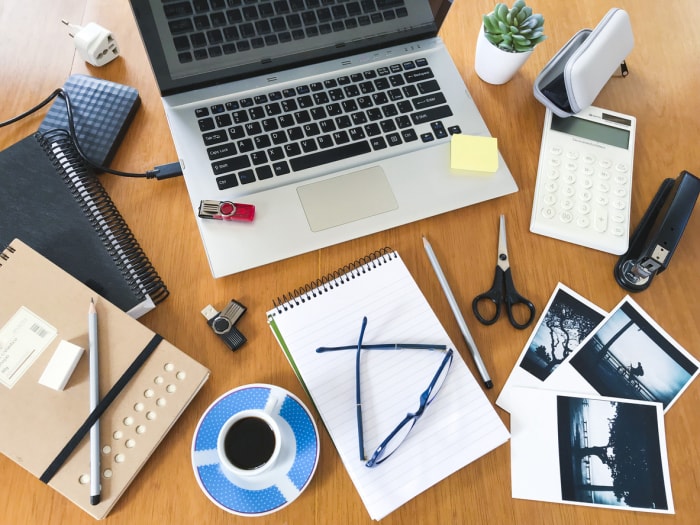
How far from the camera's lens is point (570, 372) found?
0.68 meters

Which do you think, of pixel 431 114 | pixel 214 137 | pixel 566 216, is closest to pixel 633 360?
pixel 566 216

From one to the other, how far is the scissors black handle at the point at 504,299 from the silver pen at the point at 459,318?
3 centimetres

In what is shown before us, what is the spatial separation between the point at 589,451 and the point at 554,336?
0.49ft

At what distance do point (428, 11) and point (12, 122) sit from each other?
64 centimetres

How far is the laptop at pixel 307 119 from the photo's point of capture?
679 millimetres

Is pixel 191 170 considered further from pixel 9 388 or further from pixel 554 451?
pixel 554 451

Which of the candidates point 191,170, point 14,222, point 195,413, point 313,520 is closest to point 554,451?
point 313,520

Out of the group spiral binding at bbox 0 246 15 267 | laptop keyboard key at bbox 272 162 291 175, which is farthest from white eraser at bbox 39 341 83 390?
laptop keyboard key at bbox 272 162 291 175

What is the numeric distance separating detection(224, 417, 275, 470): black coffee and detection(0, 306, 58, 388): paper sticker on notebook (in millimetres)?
248

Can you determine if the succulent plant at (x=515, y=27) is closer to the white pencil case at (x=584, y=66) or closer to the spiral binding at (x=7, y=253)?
the white pencil case at (x=584, y=66)

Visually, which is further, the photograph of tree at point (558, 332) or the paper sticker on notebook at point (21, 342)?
the photograph of tree at point (558, 332)

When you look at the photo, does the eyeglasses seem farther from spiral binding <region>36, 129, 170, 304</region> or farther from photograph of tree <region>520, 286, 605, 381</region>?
spiral binding <region>36, 129, 170, 304</region>

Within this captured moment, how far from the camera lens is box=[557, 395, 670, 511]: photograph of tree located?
24.7 inches

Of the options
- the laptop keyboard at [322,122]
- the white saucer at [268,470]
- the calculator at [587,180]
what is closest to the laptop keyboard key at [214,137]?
the laptop keyboard at [322,122]
